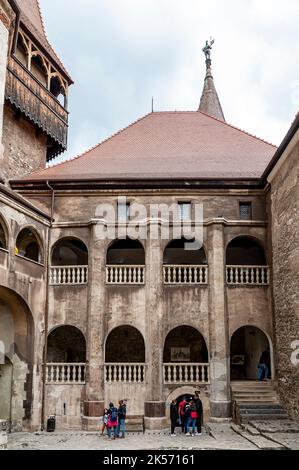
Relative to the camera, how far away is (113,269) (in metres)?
20.3

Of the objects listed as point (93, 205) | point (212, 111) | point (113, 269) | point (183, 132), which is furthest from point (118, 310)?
point (212, 111)

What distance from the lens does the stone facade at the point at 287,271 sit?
1648 cm

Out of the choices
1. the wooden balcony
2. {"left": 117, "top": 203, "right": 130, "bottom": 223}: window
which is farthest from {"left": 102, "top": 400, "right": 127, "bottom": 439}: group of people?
the wooden balcony

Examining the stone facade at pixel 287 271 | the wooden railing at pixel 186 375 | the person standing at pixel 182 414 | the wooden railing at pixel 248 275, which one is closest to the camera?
the stone facade at pixel 287 271

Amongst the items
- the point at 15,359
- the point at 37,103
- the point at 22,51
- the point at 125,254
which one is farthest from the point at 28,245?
the point at 22,51

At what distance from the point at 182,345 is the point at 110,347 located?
327cm

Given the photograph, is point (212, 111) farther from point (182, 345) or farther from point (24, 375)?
point (24, 375)

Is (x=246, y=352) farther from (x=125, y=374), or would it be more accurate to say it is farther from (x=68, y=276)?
(x=68, y=276)

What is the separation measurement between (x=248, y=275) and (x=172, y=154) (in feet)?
22.1

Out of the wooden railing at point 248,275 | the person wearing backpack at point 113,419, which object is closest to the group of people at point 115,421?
the person wearing backpack at point 113,419

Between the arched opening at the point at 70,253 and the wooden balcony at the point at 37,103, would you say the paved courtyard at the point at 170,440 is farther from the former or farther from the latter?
the wooden balcony at the point at 37,103

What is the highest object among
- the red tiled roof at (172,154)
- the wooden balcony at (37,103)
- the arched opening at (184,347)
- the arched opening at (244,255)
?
the wooden balcony at (37,103)

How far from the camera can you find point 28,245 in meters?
21.5

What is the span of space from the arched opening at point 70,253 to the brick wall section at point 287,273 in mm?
9111
